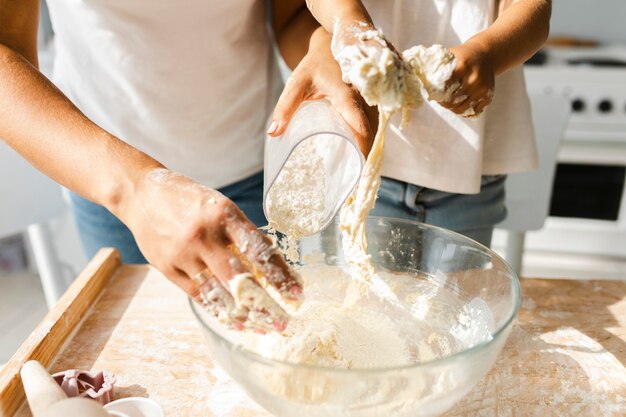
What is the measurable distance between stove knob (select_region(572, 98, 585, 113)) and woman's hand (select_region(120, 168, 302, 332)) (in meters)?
1.73

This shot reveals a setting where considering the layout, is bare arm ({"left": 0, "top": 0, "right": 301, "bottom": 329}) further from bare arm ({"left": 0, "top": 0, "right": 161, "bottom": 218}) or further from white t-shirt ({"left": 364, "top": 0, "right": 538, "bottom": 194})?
white t-shirt ({"left": 364, "top": 0, "right": 538, "bottom": 194})

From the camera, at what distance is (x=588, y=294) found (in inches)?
37.4

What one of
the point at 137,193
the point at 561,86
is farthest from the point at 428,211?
the point at 561,86

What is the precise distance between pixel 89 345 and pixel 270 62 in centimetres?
65

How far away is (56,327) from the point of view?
83cm

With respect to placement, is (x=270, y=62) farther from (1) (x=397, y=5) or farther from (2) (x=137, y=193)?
(2) (x=137, y=193)

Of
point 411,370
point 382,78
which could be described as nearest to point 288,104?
point 382,78

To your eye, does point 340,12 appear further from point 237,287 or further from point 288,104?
point 237,287

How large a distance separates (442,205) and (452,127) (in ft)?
0.49

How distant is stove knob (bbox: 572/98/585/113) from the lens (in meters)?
1.97

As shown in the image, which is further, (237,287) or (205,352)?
(205,352)

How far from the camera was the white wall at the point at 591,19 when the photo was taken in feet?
7.48

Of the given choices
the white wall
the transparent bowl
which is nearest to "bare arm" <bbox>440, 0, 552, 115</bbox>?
the transparent bowl

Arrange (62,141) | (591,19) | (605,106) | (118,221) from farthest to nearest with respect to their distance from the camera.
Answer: (591,19) → (605,106) → (118,221) → (62,141)
